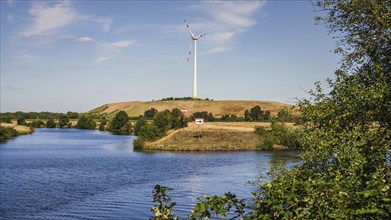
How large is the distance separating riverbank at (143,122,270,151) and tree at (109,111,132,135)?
55.0 metres

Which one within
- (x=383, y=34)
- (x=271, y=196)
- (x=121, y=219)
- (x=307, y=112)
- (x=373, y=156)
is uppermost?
(x=383, y=34)

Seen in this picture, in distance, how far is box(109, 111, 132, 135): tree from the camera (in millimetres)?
169125

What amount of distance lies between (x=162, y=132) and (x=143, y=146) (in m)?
10.9

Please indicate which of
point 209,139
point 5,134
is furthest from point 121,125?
point 209,139

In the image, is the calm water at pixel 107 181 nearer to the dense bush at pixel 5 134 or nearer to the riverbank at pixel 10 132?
the dense bush at pixel 5 134

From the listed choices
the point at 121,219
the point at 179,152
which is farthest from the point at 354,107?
the point at 179,152

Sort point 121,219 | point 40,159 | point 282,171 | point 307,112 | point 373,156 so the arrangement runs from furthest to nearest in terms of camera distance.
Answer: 1. point 40,159
2. point 121,219
3. point 307,112
4. point 282,171
5. point 373,156

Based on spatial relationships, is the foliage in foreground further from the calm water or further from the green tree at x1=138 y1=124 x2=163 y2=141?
the green tree at x1=138 y1=124 x2=163 y2=141

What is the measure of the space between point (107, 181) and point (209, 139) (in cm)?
5572

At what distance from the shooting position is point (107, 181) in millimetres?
55344

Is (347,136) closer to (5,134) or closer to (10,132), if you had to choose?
(5,134)

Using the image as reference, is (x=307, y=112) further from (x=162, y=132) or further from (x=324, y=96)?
(x=162, y=132)

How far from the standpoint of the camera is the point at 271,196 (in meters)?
10.5

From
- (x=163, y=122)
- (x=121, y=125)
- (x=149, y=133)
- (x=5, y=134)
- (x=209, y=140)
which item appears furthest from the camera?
(x=121, y=125)
